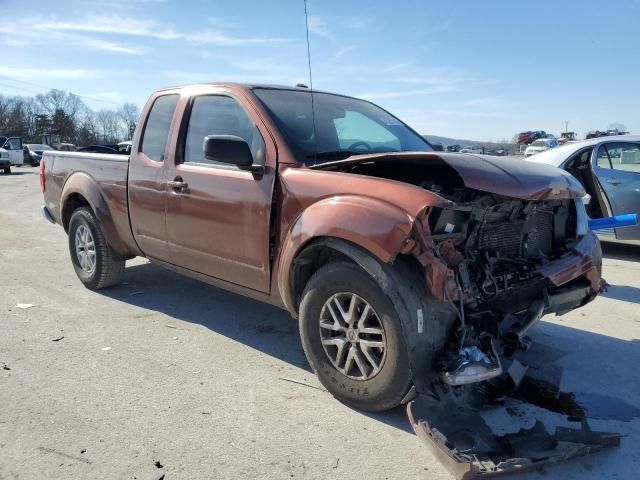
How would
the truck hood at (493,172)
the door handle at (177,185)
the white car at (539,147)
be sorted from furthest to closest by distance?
the white car at (539,147) < the door handle at (177,185) < the truck hood at (493,172)

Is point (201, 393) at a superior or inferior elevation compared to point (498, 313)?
inferior

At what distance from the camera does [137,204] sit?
15.0 feet

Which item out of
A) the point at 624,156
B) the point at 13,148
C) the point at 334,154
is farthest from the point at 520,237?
the point at 13,148

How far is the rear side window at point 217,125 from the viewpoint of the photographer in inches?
145

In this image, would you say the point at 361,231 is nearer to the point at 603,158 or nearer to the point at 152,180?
the point at 152,180

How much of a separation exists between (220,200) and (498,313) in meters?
2.06

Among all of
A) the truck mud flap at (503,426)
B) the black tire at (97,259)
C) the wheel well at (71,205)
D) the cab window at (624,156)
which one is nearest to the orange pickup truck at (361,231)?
the truck mud flap at (503,426)

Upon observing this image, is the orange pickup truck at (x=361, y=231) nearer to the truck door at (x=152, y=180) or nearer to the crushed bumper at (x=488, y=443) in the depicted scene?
the truck door at (x=152, y=180)

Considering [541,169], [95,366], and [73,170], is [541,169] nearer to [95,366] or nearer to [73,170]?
[95,366]

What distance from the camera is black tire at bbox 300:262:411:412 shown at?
2.77 m

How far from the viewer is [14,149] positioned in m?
32.3

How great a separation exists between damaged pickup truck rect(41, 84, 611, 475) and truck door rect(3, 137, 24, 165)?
107 ft

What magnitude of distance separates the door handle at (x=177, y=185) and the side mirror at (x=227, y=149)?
2.37 ft

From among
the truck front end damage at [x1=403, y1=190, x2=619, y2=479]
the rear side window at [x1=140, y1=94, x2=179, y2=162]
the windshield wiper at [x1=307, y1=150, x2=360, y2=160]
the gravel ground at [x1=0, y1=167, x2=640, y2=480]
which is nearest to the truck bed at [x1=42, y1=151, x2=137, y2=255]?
the rear side window at [x1=140, y1=94, x2=179, y2=162]
